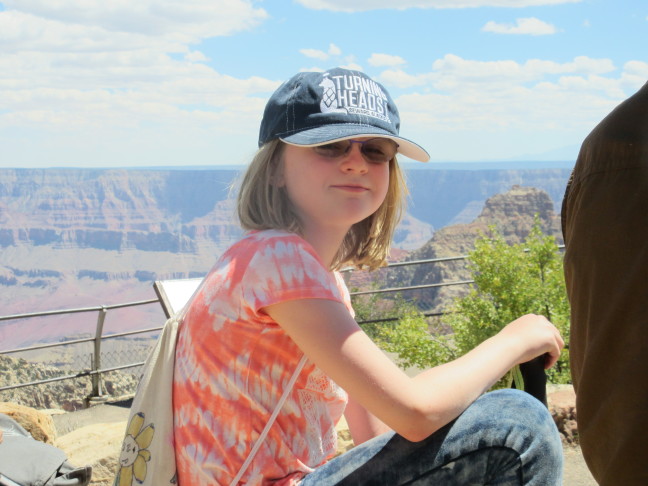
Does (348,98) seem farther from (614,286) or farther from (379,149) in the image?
(614,286)

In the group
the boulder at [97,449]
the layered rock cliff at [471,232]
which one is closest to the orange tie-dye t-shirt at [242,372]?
the boulder at [97,449]

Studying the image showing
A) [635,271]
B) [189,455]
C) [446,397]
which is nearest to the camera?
[635,271]

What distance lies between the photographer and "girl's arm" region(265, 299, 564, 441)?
→ 159 cm

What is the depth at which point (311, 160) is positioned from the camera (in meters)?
1.95

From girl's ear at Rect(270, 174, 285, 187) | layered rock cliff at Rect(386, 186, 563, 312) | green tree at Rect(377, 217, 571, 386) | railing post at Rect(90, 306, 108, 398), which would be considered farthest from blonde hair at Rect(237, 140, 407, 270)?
layered rock cliff at Rect(386, 186, 563, 312)

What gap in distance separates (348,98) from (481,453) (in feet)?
2.93

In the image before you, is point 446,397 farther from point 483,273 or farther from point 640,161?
point 483,273

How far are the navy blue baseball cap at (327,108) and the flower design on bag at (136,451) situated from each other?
73 centimetres

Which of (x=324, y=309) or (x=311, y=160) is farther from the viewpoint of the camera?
(x=311, y=160)

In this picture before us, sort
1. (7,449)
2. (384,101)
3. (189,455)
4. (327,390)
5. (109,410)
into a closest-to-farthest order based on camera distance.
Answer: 1. (189,455)
2. (327,390)
3. (384,101)
4. (7,449)
5. (109,410)

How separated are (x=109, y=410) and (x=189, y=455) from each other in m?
5.86

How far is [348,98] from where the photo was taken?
1.96 metres

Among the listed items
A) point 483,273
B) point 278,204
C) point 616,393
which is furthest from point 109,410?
point 616,393

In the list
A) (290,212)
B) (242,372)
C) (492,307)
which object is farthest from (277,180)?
(492,307)
